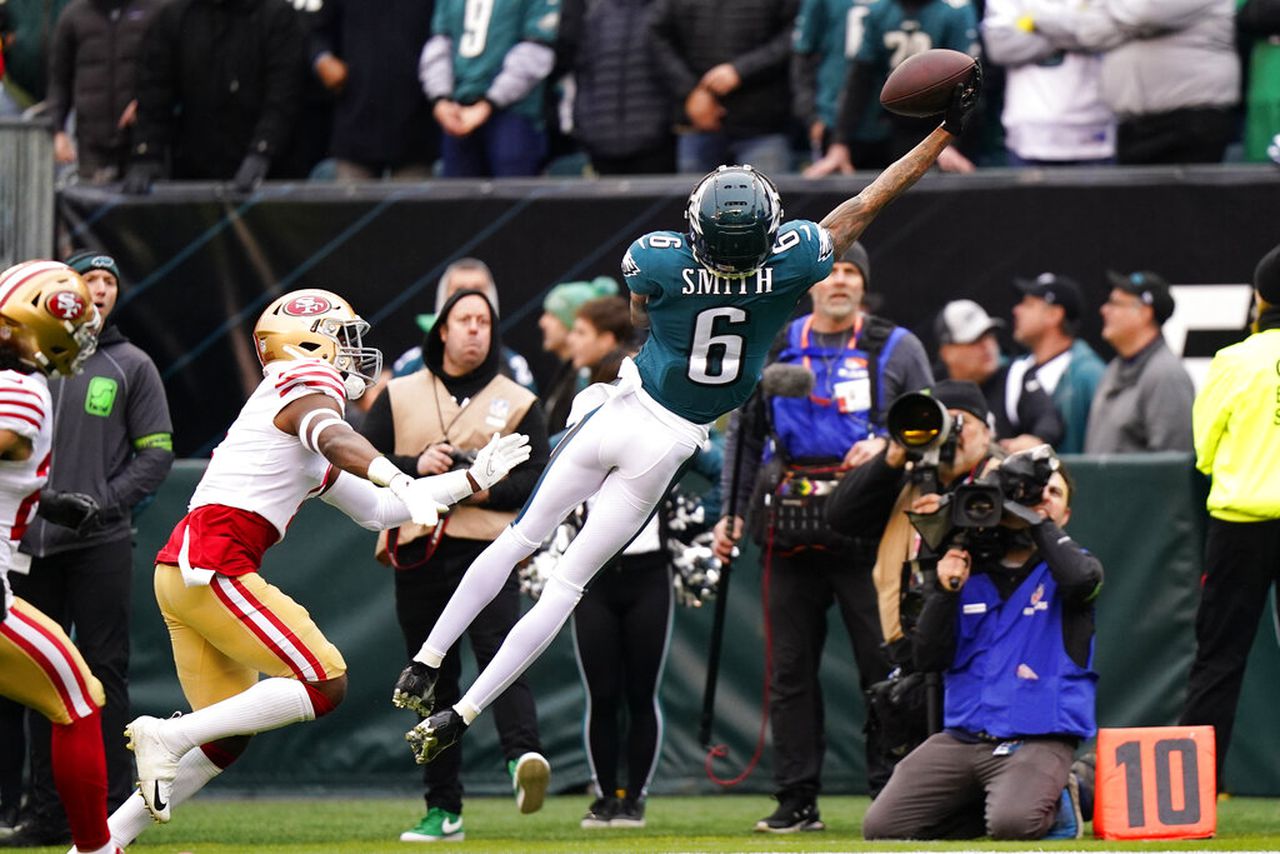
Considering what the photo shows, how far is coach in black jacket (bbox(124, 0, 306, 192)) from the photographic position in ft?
35.6

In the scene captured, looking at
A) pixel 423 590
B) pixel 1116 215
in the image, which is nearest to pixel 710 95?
pixel 1116 215

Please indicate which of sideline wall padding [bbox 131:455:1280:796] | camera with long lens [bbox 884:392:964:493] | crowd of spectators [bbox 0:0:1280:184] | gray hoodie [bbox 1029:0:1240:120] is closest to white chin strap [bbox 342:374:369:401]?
camera with long lens [bbox 884:392:964:493]

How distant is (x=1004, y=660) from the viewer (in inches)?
281

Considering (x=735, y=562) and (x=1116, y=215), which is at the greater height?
(x=1116, y=215)

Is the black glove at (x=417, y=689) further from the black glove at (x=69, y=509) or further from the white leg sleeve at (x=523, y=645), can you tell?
the black glove at (x=69, y=509)

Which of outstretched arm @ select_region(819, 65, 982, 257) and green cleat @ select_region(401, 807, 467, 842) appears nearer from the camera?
outstretched arm @ select_region(819, 65, 982, 257)

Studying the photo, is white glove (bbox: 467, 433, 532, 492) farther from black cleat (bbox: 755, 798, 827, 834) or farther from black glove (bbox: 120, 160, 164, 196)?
black glove (bbox: 120, 160, 164, 196)

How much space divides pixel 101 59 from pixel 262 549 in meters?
5.31

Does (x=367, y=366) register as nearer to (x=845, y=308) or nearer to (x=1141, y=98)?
(x=845, y=308)

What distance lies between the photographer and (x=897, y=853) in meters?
6.36

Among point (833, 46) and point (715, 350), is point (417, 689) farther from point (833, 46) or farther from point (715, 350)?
point (833, 46)

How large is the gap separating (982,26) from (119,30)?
4496 mm

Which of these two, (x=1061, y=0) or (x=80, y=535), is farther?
→ (x=1061, y=0)

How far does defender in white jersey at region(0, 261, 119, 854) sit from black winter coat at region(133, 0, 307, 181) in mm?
5085
